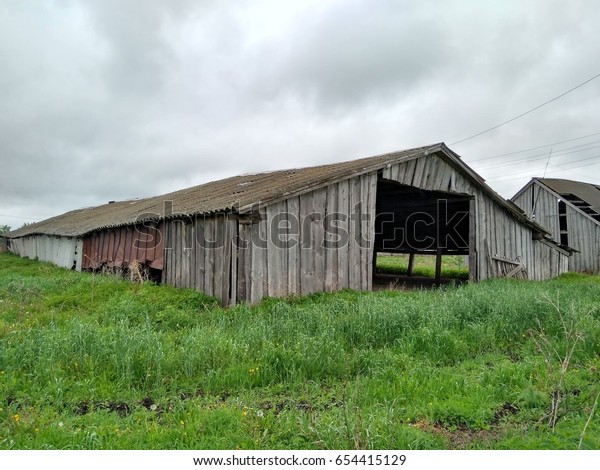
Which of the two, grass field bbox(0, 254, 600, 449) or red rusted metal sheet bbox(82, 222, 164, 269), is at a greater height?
red rusted metal sheet bbox(82, 222, 164, 269)

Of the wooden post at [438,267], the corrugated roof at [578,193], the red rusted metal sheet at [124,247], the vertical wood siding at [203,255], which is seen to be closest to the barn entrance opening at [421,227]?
the wooden post at [438,267]

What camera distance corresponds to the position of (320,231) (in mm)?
10477

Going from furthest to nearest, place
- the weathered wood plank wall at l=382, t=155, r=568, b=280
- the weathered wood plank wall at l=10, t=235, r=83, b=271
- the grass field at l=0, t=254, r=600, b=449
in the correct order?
the weathered wood plank wall at l=10, t=235, r=83, b=271
the weathered wood plank wall at l=382, t=155, r=568, b=280
the grass field at l=0, t=254, r=600, b=449

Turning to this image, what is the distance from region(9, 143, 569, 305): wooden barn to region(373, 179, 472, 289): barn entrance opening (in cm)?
8

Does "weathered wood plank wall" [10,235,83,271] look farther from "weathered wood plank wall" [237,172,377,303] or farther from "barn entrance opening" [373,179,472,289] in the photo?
"barn entrance opening" [373,179,472,289]

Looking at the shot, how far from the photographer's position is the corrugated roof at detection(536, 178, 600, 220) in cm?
2428

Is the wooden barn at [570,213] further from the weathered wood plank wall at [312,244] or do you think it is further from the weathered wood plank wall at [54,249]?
the weathered wood plank wall at [54,249]

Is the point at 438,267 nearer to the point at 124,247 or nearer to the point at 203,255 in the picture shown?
the point at 203,255

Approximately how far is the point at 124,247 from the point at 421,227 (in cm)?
1201

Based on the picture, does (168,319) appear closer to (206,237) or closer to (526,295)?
(206,237)

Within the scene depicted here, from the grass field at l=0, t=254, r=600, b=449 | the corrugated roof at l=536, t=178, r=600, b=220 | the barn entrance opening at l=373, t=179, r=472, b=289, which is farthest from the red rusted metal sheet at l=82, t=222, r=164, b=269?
the corrugated roof at l=536, t=178, r=600, b=220

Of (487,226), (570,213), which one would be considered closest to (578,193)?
(570,213)

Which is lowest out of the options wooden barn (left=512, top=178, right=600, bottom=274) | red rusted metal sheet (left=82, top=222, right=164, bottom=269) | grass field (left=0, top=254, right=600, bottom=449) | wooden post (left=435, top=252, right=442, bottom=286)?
grass field (left=0, top=254, right=600, bottom=449)

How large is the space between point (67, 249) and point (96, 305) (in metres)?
13.7
